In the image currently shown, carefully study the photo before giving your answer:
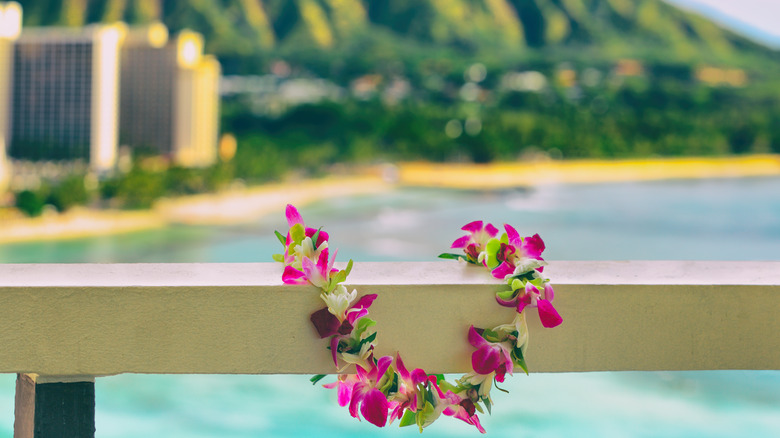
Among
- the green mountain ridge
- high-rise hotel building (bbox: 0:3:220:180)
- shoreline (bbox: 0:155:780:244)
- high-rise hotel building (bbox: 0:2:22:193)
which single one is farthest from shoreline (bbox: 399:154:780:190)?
high-rise hotel building (bbox: 0:2:22:193)

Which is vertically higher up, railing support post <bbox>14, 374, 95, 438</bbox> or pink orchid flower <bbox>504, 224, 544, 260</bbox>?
pink orchid flower <bbox>504, 224, 544, 260</bbox>

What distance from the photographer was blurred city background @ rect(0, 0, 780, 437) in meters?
24.3

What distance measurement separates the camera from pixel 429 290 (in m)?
0.93

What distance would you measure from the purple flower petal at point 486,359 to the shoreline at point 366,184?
71.1 ft

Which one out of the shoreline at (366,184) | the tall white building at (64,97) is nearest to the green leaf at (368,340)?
the shoreline at (366,184)

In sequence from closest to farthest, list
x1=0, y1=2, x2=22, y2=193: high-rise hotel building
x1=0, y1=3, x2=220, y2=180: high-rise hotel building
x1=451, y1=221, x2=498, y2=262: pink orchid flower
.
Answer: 1. x1=451, y1=221, x2=498, y2=262: pink orchid flower
2. x1=0, y1=3, x2=220, y2=180: high-rise hotel building
3. x1=0, y1=2, x2=22, y2=193: high-rise hotel building

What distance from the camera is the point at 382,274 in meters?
0.99

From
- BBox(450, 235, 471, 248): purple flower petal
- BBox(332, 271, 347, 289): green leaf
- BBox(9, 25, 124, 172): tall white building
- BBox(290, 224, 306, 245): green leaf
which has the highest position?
BBox(9, 25, 124, 172): tall white building

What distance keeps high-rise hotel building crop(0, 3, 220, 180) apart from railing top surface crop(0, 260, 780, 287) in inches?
1139

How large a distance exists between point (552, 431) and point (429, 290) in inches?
20.7

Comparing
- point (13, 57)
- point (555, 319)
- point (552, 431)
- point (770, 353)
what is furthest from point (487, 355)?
point (13, 57)

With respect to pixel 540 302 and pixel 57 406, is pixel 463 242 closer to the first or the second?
pixel 540 302

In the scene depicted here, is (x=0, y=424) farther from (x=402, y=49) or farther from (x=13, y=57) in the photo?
(x=402, y=49)

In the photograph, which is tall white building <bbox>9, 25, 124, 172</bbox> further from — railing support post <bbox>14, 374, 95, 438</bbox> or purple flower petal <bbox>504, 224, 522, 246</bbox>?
purple flower petal <bbox>504, 224, 522, 246</bbox>
